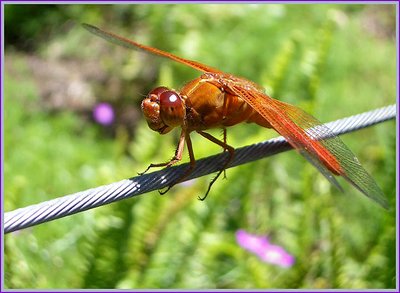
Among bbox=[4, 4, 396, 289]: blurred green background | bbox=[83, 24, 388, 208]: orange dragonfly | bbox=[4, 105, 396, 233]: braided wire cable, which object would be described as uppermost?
bbox=[4, 4, 396, 289]: blurred green background

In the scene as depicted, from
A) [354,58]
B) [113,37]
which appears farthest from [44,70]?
[113,37]

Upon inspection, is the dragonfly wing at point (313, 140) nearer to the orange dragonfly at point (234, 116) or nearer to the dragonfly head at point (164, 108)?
the orange dragonfly at point (234, 116)

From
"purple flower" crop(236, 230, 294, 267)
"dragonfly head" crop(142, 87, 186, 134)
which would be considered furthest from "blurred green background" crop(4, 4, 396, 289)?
"dragonfly head" crop(142, 87, 186, 134)

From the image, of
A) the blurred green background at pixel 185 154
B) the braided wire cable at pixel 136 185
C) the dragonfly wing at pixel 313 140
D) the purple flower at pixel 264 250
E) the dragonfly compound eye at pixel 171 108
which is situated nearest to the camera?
the braided wire cable at pixel 136 185

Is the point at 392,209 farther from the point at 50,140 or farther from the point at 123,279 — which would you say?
the point at 50,140

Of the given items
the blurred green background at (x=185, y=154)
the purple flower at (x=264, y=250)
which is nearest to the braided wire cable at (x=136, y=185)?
the blurred green background at (x=185, y=154)

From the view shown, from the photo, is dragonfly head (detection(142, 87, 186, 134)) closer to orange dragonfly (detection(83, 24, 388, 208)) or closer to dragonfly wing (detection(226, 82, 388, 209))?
orange dragonfly (detection(83, 24, 388, 208))
